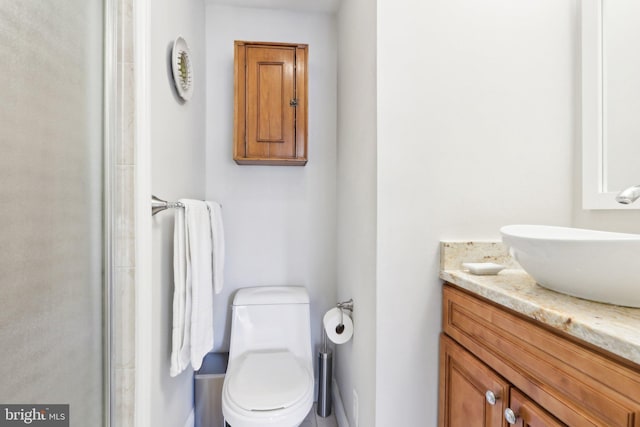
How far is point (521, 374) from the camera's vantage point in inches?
27.1

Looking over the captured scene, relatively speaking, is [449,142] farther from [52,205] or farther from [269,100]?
[52,205]

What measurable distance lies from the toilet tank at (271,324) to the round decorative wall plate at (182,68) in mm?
1094

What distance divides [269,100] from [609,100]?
56.6 inches

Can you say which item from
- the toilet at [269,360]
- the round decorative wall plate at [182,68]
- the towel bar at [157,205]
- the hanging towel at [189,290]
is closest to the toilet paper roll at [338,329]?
the toilet at [269,360]

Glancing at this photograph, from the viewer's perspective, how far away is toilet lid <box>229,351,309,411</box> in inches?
46.3

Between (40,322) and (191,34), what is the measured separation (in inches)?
A: 56.8

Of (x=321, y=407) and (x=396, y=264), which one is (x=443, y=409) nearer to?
(x=396, y=264)

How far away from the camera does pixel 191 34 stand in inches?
60.3

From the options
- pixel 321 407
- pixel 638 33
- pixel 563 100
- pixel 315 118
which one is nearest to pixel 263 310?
pixel 321 407

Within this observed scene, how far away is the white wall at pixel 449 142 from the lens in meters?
1.03

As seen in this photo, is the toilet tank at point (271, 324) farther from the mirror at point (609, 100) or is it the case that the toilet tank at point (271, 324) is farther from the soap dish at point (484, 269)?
the mirror at point (609, 100)

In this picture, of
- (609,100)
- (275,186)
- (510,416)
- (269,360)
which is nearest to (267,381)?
(269,360)

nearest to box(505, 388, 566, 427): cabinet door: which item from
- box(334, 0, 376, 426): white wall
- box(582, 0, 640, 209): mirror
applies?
box(334, 0, 376, 426): white wall

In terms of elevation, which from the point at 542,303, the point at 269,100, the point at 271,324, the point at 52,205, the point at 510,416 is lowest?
the point at 271,324
